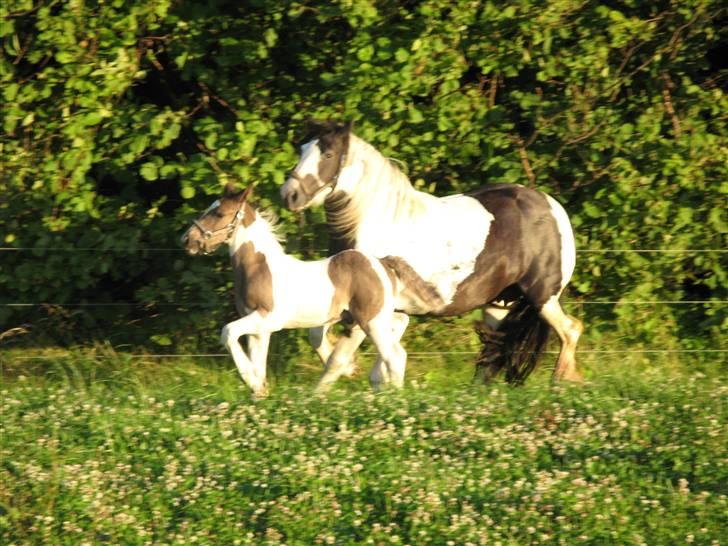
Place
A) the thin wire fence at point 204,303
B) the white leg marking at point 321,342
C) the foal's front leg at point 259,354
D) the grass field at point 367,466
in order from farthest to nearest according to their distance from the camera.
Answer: the thin wire fence at point 204,303 < the white leg marking at point 321,342 < the foal's front leg at point 259,354 < the grass field at point 367,466

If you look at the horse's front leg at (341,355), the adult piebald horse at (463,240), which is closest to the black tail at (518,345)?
the adult piebald horse at (463,240)

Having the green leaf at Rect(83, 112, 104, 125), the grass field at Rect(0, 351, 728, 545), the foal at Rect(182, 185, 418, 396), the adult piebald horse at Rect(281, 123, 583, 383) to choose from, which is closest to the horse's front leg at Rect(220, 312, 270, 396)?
the foal at Rect(182, 185, 418, 396)

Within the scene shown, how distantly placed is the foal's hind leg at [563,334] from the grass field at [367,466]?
1.95 ft

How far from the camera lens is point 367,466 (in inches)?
238

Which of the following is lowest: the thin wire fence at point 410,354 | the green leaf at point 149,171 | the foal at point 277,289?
the thin wire fence at point 410,354

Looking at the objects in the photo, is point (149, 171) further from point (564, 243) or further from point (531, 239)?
point (564, 243)

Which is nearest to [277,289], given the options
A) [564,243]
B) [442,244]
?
[442,244]

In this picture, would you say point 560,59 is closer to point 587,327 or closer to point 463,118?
point 463,118

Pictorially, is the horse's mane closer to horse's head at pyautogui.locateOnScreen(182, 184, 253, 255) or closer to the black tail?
horse's head at pyautogui.locateOnScreen(182, 184, 253, 255)

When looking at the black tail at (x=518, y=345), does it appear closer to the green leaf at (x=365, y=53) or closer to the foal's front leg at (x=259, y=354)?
the foal's front leg at (x=259, y=354)

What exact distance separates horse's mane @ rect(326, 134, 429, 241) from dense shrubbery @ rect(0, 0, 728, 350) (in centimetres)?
137

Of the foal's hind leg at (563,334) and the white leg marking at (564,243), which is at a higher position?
the white leg marking at (564,243)

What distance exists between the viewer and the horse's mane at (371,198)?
24.5 feet

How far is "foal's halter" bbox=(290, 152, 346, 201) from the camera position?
7.28 meters
